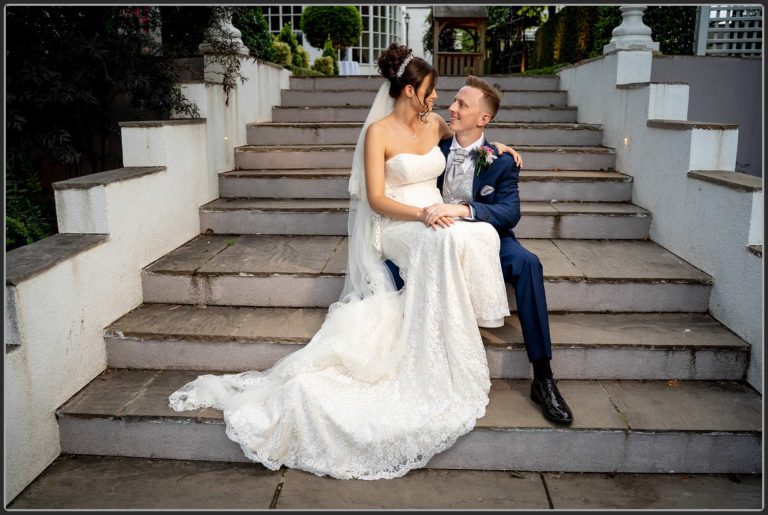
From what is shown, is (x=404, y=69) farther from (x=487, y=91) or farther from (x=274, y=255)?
(x=274, y=255)

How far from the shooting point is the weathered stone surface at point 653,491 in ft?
7.75

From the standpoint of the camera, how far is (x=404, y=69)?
3.09 metres

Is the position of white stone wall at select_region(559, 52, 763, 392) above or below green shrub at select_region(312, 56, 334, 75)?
below

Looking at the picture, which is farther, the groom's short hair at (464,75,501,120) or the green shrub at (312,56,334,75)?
the green shrub at (312,56,334,75)

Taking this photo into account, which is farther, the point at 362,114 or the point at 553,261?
the point at 362,114

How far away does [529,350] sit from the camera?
110 inches

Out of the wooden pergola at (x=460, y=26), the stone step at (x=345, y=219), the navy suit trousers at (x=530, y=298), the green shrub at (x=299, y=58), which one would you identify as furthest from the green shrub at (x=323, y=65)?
the navy suit trousers at (x=530, y=298)

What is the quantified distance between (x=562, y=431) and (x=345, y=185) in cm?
277

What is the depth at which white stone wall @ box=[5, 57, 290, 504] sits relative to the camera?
8.13 ft

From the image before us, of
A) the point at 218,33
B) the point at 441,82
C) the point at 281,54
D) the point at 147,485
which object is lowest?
the point at 147,485

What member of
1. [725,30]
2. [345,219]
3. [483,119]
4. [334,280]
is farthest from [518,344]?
[725,30]

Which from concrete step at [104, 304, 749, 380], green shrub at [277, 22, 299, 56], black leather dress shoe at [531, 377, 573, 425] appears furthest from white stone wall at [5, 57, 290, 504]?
green shrub at [277, 22, 299, 56]

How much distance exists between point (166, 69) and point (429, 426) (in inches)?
131

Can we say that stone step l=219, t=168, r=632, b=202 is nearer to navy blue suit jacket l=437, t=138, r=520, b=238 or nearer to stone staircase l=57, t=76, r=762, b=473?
stone staircase l=57, t=76, r=762, b=473
